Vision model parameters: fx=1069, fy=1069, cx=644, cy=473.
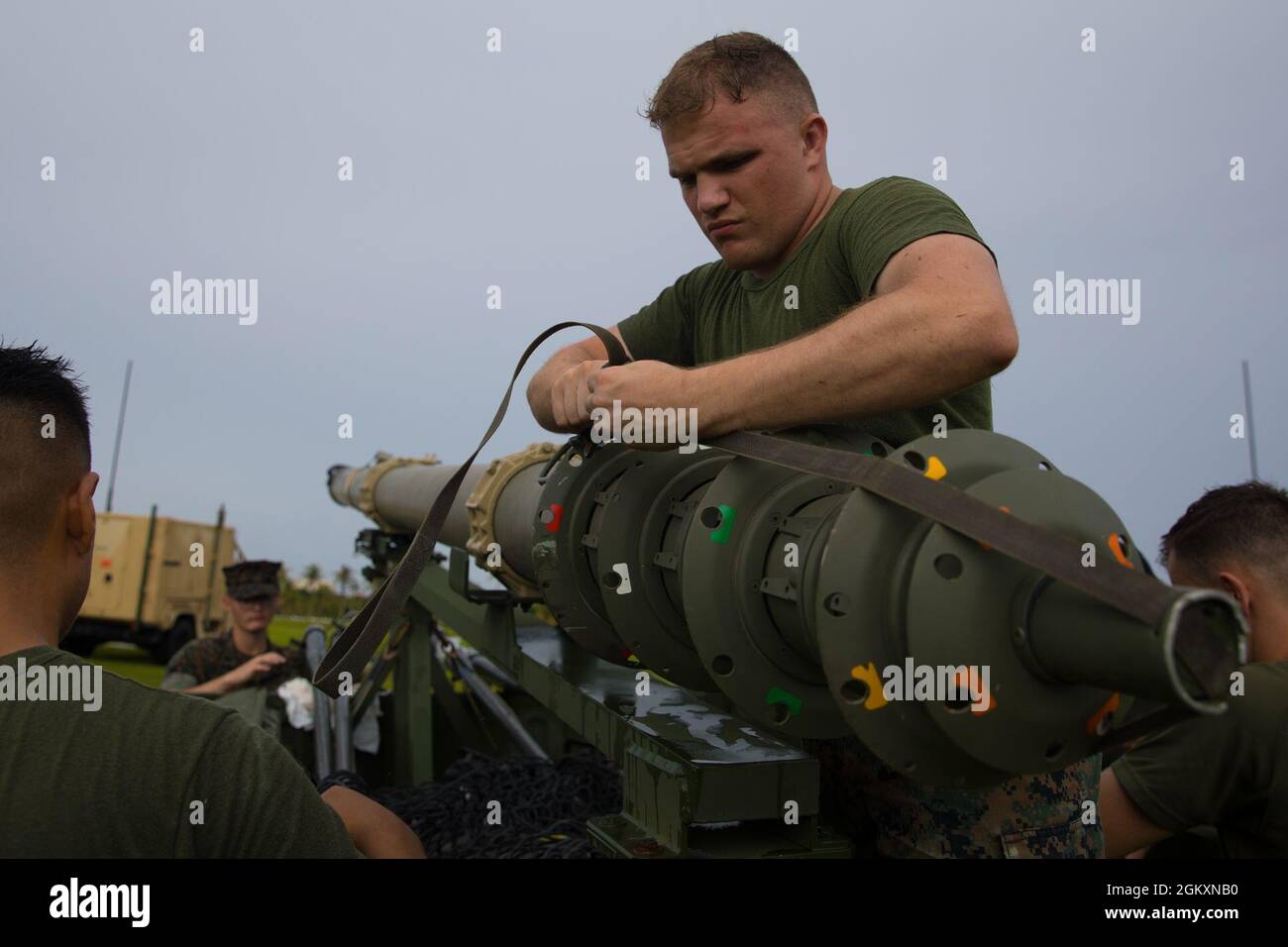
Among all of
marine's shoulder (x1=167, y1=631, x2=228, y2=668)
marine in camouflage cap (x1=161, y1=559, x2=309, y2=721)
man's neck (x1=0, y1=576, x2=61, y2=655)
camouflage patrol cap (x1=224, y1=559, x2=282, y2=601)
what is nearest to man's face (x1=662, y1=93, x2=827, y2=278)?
man's neck (x1=0, y1=576, x2=61, y2=655)

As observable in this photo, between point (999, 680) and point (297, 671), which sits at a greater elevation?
point (999, 680)

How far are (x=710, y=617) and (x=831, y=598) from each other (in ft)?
1.28

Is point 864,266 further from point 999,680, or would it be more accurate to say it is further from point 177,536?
point 177,536

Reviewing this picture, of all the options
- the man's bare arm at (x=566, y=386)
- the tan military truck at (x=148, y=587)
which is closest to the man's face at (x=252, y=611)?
the man's bare arm at (x=566, y=386)

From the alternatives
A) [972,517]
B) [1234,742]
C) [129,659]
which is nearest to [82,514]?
[972,517]

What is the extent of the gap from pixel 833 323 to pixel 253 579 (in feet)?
19.6

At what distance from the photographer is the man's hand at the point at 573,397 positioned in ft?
7.56

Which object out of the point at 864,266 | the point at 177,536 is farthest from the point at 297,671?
the point at 177,536

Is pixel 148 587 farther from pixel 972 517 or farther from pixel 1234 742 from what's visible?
pixel 972 517

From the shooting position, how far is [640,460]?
2.43 metres

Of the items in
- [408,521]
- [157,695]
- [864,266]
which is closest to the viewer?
[157,695]

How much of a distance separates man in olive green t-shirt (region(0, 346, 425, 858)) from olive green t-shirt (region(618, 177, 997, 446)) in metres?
1.25

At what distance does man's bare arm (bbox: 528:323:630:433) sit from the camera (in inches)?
92.0

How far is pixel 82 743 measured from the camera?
1.51m
